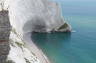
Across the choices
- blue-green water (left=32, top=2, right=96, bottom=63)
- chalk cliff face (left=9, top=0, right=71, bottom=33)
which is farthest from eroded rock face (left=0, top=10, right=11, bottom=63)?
chalk cliff face (left=9, top=0, right=71, bottom=33)

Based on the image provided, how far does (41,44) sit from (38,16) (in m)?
11.8

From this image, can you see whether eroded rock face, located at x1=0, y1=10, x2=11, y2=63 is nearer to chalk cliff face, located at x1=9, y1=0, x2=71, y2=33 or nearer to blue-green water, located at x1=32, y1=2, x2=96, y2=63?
blue-green water, located at x1=32, y1=2, x2=96, y2=63

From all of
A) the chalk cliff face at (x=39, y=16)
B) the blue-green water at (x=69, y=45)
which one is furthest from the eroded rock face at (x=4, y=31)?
the chalk cliff face at (x=39, y=16)

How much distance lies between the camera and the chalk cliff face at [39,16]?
208ft

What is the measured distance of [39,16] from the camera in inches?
2630

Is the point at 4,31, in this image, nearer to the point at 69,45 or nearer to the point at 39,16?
the point at 69,45

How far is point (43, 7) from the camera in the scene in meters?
68.2

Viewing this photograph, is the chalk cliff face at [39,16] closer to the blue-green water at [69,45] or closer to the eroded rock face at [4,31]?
the blue-green water at [69,45]

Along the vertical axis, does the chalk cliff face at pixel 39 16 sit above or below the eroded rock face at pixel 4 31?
below

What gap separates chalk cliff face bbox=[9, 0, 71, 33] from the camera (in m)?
63.3

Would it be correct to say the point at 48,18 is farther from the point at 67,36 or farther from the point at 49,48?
the point at 49,48

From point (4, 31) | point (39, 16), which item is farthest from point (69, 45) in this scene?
point (4, 31)

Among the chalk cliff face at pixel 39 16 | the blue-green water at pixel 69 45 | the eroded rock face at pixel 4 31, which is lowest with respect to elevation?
the blue-green water at pixel 69 45

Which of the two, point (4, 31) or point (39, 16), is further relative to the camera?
point (39, 16)
